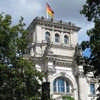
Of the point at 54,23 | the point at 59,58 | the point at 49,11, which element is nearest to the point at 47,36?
the point at 54,23

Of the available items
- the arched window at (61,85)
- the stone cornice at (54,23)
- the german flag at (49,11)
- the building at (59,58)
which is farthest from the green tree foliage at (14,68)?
the german flag at (49,11)

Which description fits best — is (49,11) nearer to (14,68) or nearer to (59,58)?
(59,58)

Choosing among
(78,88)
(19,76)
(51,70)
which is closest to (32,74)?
(19,76)

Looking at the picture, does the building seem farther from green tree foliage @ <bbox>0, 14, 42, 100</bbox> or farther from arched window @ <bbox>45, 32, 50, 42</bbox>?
green tree foliage @ <bbox>0, 14, 42, 100</bbox>

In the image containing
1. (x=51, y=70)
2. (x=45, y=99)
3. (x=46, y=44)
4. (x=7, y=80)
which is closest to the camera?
(x=45, y=99)

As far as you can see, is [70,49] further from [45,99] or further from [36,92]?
[45,99]

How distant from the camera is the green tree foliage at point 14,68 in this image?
26266 mm

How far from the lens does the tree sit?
20703mm

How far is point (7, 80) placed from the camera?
2633cm

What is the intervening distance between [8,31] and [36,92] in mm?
6848

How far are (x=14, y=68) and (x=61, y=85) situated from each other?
23498 millimetres

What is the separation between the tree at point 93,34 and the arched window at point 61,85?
27.4 metres

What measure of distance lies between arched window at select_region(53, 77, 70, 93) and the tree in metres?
27.4

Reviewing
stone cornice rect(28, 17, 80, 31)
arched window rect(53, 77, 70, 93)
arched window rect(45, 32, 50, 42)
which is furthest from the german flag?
arched window rect(53, 77, 70, 93)
